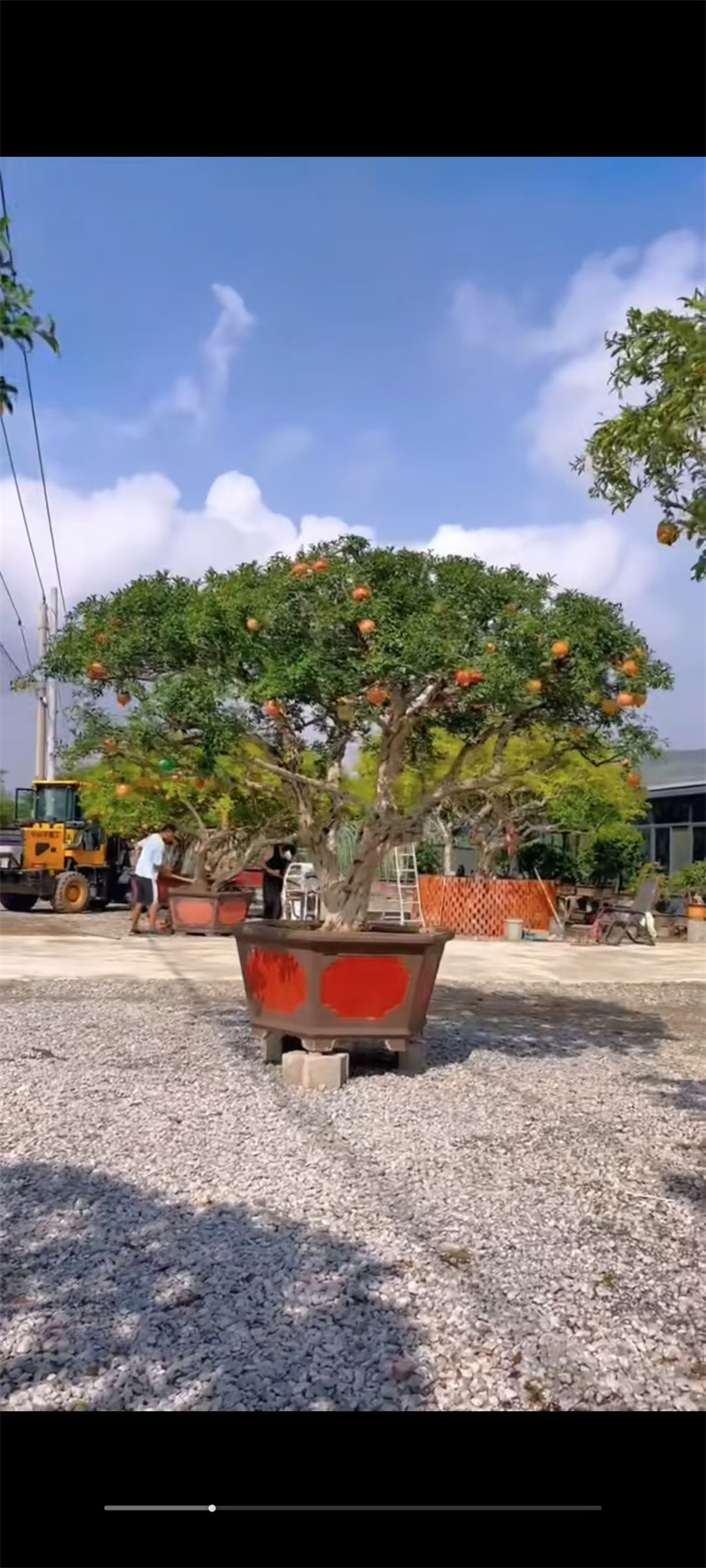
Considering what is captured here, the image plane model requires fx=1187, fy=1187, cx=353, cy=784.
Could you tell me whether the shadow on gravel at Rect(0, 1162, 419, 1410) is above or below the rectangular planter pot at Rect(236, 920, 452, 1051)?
below

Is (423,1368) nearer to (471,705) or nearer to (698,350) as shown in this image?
(698,350)

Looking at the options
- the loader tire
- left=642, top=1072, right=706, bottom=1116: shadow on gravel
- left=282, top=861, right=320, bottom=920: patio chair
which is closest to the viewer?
left=642, top=1072, right=706, bottom=1116: shadow on gravel

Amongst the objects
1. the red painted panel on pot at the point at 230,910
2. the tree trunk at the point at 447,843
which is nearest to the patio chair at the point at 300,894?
the red painted panel on pot at the point at 230,910

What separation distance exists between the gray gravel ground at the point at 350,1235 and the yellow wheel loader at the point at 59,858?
516 inches

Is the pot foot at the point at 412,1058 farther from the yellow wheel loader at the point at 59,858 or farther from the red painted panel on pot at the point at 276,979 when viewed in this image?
the yellow wheel loader at the point at 59,858

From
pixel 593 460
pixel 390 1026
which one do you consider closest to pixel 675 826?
pixel 390 1026

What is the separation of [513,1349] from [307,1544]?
0.99 meters

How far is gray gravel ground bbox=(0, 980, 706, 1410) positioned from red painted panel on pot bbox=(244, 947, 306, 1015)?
393 mm

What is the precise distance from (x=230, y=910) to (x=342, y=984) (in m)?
9.62

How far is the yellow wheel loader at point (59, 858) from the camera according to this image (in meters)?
19.2

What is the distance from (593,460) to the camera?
125 inches

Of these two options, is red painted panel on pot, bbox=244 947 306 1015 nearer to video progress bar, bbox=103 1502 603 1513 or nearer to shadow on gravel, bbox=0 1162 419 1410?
shadow on gravel, bbox=0 1162 419 1410

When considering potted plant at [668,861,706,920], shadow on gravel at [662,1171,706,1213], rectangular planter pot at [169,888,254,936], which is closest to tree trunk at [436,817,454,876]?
potted plant at [668,861,706,920]

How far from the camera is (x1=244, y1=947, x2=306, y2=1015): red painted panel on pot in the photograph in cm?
579
